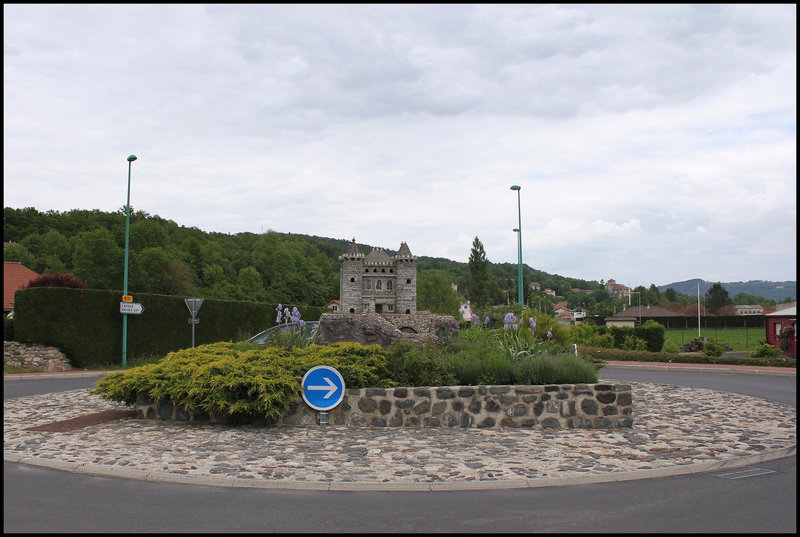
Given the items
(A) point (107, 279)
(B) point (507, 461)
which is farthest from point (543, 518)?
(A) point (107, 279)

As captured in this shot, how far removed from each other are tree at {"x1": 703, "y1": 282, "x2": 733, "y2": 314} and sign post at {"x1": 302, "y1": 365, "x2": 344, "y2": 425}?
4466 inches

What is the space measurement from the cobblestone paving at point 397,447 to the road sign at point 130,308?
500 inches

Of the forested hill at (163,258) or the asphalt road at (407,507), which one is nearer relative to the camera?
the asphalt road at (407,507)

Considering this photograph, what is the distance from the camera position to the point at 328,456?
7762 mm

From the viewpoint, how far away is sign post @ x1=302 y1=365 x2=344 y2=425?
389 inches

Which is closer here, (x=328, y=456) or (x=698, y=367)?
(x=328, y=456)

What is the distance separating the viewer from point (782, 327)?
3055 centimetres

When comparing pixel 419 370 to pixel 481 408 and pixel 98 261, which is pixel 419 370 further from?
pixel 98 261

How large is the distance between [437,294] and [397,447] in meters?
92.9

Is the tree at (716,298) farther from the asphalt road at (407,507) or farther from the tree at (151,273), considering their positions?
the asphalt road at (407,507)

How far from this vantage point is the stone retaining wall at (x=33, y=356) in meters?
22.2

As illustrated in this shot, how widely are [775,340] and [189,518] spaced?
32.7 meters

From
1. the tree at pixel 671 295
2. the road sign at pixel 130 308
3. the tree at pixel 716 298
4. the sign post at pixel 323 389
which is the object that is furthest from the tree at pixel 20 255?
the tree at pixel 671 295

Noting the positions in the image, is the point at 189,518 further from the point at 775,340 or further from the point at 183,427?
the point at 775,340
